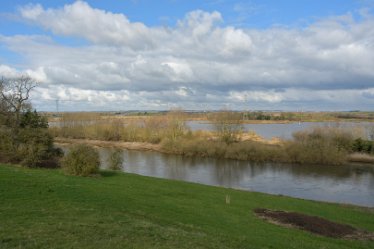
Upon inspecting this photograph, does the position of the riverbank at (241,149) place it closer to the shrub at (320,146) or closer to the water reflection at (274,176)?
the shrub at (320,146)

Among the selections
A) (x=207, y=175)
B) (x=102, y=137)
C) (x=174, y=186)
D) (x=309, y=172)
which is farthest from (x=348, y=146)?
(x=102, y=137)

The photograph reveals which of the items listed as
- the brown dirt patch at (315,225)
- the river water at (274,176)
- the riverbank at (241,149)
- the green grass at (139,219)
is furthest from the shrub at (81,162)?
the riverbank at (241,149)

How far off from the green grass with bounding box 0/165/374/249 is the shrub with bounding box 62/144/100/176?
3298 mm

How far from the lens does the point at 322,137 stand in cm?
5928

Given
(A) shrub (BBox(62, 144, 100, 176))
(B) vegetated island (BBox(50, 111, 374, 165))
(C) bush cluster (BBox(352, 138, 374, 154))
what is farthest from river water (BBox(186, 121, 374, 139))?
(A) shrub (BBox(62, 144, 100, 176))

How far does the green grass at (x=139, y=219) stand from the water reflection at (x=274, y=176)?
13.4m

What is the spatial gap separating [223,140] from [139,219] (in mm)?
54426

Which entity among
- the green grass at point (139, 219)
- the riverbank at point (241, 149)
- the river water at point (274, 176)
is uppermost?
the green grass at point (139, 219)

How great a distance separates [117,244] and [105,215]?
3564mm

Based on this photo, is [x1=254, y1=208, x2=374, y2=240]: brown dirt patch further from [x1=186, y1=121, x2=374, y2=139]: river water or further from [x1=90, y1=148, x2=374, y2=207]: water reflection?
[x1=186, y1=121, x2=374, y2=139]: river water

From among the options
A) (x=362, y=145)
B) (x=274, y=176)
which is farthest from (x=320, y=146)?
(x=274, y=176)

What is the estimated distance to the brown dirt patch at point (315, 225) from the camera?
581 inches

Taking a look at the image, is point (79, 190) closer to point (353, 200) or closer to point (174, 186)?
point (174, 186)

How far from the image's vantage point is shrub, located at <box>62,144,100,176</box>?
23125 mm
